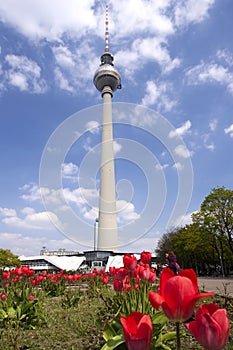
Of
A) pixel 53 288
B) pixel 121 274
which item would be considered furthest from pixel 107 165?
pixel 121 274

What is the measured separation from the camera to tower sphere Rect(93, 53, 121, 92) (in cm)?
6621

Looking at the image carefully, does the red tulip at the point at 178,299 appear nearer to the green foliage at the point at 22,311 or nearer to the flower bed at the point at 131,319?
the flower bed at the point at 131,319

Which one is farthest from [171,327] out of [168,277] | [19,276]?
[19,276]

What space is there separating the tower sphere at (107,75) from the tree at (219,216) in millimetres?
45192

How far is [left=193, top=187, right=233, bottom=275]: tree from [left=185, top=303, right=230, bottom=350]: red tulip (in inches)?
1149

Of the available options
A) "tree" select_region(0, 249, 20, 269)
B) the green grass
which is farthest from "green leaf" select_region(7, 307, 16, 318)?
"tree" select_region(0, 249, 20, 269)

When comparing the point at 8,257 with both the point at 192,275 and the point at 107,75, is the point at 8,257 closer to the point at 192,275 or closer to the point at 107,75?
the point at 107,75

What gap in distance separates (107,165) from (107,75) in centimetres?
2162

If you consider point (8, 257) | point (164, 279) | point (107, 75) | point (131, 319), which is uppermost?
point (107, 75)

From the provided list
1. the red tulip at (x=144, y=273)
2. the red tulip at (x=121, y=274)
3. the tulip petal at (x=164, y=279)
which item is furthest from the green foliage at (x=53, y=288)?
the tulip petal at (x=164, y=279)

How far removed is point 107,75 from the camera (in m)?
66.2

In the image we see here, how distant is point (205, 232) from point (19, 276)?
26167mm

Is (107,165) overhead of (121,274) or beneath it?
overhead

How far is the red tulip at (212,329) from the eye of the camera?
0.95 m
